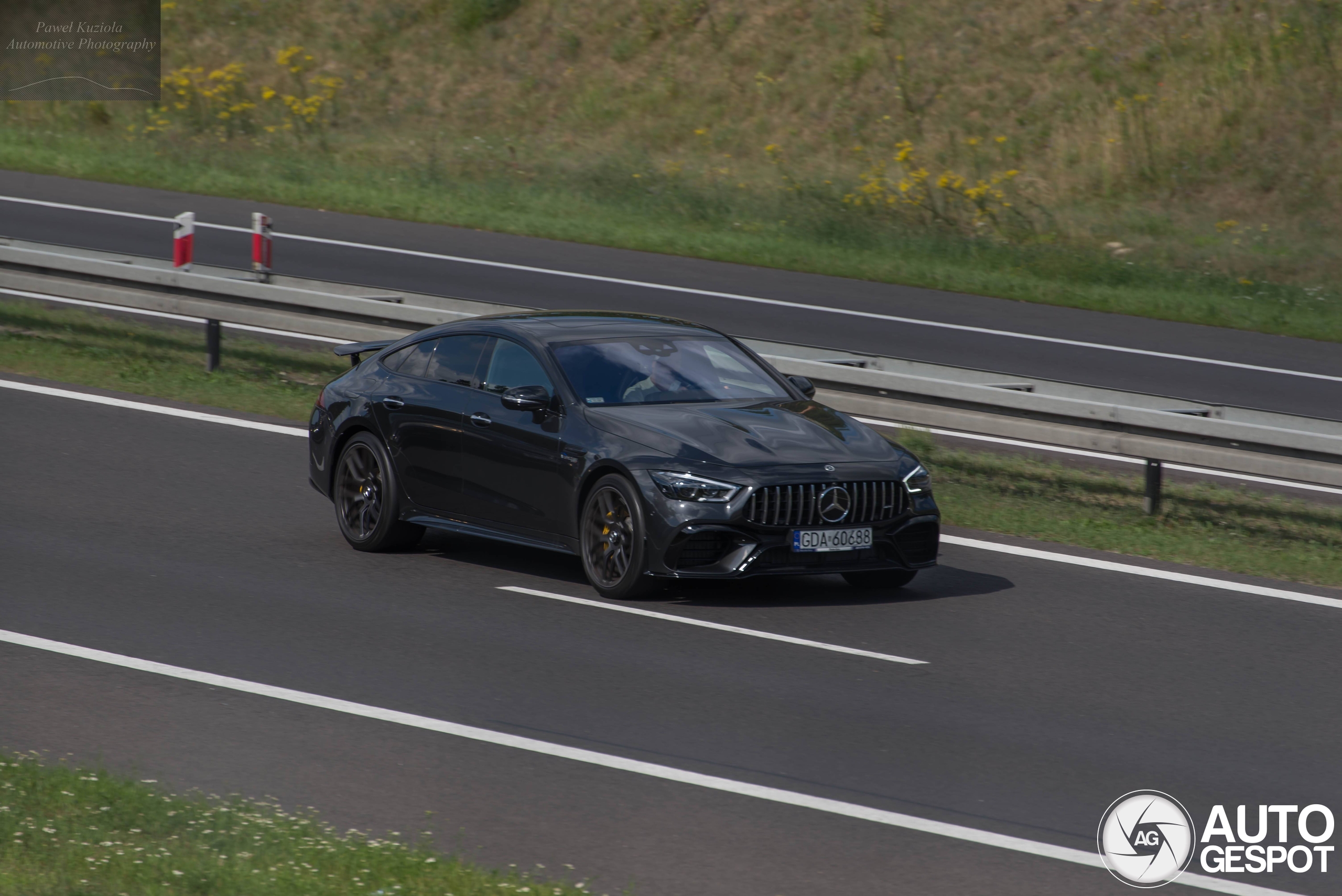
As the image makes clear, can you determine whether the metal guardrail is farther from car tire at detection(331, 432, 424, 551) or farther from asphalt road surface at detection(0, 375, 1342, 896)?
car tire at detection(331, 432, 424, 551)

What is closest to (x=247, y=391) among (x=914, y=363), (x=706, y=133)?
(x=914, y=363)

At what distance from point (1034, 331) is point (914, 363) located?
6477mm

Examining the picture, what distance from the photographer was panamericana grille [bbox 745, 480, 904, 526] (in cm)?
972

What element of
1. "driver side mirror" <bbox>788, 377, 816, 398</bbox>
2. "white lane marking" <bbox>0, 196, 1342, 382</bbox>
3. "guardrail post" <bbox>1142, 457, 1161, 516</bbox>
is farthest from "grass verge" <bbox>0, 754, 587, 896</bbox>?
"white lane marking" <bbox>0, 196, 1342, 382</bbox>

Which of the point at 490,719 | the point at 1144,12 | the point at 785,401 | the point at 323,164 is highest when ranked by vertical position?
the point at 1144,12

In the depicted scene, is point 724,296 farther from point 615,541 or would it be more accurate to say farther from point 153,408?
point 615,541

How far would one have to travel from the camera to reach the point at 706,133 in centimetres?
3416

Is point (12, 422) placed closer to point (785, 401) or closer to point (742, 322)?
point (785, 401)

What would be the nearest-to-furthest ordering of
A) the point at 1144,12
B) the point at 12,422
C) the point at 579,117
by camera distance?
1. the point at 12,422
2. the point at 1144,12
3. the point at 579,117

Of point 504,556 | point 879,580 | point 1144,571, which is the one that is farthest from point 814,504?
point 1144,571

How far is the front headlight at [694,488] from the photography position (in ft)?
31.8

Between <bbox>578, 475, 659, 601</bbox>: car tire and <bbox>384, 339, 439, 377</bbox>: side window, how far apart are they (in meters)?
1.95

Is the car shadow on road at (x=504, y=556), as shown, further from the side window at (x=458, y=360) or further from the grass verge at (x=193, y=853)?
the grass verge at (x=193, y=853)

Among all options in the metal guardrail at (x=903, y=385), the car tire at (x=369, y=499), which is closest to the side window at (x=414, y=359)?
the car tire at (x=369, y=499)
